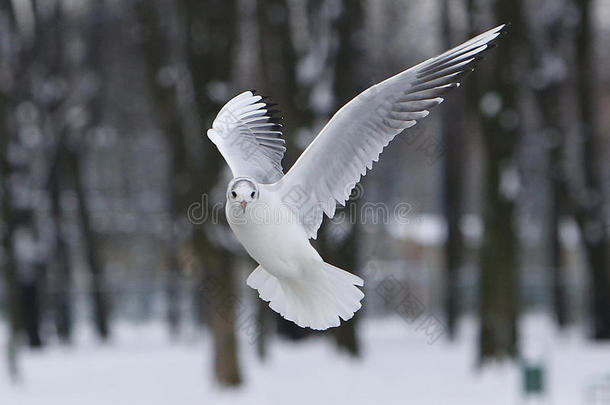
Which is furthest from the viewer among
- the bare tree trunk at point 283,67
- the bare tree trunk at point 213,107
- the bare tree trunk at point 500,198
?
the bare tree trunk at point 283,67

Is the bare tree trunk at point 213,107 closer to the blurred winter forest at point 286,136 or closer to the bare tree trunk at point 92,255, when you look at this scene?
the blurred winter forest at point 286,136

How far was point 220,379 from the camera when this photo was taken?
13016 millimetres

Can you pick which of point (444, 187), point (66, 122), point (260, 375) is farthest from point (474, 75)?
point (66, 122)

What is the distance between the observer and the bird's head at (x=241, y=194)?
17.1 ft

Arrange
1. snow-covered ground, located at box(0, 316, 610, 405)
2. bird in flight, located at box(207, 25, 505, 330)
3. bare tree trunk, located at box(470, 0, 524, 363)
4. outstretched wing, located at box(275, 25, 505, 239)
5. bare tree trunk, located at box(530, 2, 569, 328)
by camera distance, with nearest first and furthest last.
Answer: bird in flight, located at box(207, 25, 505, 330), outstretched wing, located at box(275, 25, 505, 239), snow-covered ground, located at box(0, 316, 610, 405), bare tree trunk, located at box(470, 0, 524, 363), bare tree trunk, located at box(530, 2, 569, 328)

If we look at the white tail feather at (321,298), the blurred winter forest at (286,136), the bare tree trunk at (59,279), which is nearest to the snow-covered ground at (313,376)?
the blurred winter forest at (286,136)

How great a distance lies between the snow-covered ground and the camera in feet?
42.2

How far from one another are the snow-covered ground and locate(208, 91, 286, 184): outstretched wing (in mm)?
5837

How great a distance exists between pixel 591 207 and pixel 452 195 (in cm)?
385

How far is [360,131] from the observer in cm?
599

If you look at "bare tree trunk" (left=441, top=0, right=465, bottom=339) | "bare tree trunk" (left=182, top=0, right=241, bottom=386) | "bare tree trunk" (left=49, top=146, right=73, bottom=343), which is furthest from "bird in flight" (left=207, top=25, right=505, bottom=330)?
"bare tree trunk" (left=49, top=146, right=73, bottom=343)

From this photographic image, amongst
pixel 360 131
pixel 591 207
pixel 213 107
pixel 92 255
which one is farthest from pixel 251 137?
pixel 92 255

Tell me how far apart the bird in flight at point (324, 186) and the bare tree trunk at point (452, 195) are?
15.9m

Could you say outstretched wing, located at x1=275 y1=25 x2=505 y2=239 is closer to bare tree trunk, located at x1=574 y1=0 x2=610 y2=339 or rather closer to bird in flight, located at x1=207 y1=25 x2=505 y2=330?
bird in flight, located at x1=207 y1=25 x2=505 y2=330
